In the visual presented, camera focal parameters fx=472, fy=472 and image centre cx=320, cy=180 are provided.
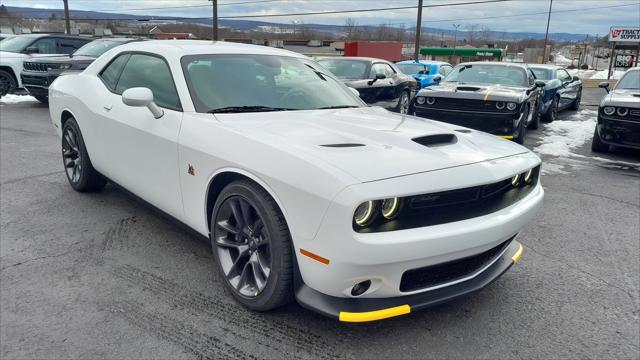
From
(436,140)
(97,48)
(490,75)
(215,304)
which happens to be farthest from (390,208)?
(97,48)

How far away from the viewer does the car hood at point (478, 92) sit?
304 inches

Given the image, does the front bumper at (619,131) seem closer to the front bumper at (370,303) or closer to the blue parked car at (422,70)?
the front bumper at (370,303)

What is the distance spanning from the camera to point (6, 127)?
860cm

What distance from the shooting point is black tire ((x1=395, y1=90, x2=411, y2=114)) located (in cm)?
1085

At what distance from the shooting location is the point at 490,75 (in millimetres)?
9094

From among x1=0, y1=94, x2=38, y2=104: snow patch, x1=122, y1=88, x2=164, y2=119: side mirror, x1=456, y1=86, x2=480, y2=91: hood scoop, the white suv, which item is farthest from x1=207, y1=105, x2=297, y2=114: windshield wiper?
x1=0, y1=94, x2=38, y2=104: snow patch

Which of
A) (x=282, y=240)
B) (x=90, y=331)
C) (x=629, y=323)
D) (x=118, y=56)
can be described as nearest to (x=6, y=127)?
(x=118, y=56)

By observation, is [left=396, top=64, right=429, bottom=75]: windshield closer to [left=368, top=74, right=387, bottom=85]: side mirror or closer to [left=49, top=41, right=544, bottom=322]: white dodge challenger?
[left=368, top=74, right=387, bottom=85]: side mirror

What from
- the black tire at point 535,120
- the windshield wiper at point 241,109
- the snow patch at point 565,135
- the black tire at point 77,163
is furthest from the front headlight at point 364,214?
the black tire at point 535,120

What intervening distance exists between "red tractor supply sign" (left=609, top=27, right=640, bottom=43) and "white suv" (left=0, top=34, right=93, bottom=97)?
103 ft

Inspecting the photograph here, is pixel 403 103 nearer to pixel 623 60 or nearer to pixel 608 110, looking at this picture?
pixel 608 110

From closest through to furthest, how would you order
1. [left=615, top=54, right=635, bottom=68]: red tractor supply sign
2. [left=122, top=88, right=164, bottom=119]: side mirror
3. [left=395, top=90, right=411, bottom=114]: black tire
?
1. [left=122, top=88, right=164, bottom=119]: side mirror
2. [left=395, top=90, right=411, bottom=114]: black tire
3. [left=615, top=54, right=635, bottom=68]: red tractor supply sign

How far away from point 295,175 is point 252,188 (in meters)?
0.35

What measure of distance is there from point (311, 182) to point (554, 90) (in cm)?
1120
